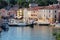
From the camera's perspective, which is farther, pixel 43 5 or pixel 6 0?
pixel 43 5

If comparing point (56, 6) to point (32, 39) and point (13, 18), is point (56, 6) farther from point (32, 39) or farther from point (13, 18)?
point (32, 39)

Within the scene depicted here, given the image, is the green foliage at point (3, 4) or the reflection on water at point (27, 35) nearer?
the reflection on water at point (27, 35)

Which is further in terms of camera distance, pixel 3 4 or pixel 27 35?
pixel 3 4

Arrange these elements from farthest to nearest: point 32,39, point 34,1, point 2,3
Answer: point 34,1
point 2,3
point 32,39

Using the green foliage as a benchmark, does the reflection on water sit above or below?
below

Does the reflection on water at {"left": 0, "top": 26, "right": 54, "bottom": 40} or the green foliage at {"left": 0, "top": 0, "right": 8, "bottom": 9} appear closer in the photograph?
the reflection on water at {"left": 0, "top": 26, "right": 54, "bottom": 40}

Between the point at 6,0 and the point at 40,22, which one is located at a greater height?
the point at 6,0

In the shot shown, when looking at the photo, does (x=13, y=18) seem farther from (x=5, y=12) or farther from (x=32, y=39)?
(x=32, y=39)

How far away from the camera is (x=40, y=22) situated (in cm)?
1284

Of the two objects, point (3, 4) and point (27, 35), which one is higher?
point (3, 4)

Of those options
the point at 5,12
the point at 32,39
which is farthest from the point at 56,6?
the point at 32,39

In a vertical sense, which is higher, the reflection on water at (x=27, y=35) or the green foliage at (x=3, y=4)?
the green foliage at (x=3, y=4)

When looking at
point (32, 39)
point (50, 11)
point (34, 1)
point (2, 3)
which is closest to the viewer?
point (32, 39)

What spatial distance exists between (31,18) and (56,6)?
1.08 m
